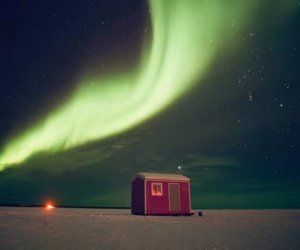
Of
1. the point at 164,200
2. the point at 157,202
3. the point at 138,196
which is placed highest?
the point at 138,196

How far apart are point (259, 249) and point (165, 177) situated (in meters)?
17.0

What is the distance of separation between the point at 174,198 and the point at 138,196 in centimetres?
299

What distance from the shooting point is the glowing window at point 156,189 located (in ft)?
80.8

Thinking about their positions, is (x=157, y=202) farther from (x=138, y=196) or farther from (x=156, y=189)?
(x=138, y=196)

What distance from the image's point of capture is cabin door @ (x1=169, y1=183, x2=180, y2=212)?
25.0 metres

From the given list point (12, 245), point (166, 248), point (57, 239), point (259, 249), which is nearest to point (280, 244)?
point (259, 249)

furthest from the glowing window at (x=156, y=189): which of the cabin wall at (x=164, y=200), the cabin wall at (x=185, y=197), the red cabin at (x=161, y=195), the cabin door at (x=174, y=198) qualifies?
the cabin wall at (x=185, y=197)

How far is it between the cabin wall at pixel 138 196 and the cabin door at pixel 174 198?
2309 millimetres

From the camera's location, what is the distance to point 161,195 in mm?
24906

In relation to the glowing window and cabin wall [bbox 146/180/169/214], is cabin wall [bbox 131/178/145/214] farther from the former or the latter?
the glowing window

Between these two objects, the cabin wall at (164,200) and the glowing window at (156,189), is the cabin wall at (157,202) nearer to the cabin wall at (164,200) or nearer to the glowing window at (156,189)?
the cabin wall at (164,200)

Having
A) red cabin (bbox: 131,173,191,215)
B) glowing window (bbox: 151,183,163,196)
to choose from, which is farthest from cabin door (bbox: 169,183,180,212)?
glowing window (bbox: 151,183,163,196)

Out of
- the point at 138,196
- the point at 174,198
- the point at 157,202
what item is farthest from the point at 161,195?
the point at 138,196

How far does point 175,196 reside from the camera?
25250mm
